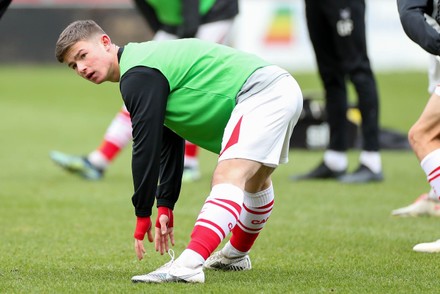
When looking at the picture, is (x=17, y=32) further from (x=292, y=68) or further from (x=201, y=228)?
(x=201, y=228)

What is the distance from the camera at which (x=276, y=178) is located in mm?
8758

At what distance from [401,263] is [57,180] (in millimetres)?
4274

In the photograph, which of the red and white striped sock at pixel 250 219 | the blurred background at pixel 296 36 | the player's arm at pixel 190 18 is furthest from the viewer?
the blurred background at pixel 296 36

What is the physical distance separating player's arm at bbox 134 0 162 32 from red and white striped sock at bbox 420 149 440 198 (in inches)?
165

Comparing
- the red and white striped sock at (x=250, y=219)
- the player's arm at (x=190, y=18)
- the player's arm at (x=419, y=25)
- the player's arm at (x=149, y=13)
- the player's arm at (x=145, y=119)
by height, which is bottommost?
the player's arm at (x=149, y=13)

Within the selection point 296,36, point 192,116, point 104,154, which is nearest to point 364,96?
point 104,154

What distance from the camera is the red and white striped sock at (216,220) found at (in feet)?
13.9

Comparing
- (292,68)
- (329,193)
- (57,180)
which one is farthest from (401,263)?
(292,68)

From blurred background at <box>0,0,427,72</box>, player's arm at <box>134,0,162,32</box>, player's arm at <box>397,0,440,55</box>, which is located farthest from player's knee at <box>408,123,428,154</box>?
blurred background at <box>0,0,427,72</box>

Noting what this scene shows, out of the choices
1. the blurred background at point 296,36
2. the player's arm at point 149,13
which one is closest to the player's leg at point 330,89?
the player's arm at point 149,13

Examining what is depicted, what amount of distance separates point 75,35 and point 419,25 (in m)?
1.67

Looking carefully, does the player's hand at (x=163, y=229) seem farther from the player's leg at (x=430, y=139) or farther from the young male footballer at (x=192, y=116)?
the player's leg at (x=430, y=139)

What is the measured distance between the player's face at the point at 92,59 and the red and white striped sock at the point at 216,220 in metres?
0.73

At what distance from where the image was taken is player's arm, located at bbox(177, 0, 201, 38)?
8219 mm
